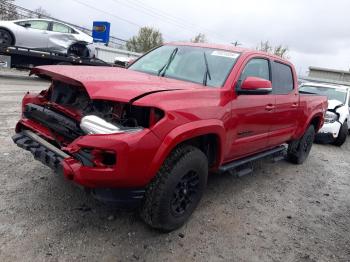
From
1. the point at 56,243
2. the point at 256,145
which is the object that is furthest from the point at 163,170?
the point at 256,145

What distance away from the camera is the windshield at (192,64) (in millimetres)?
4059

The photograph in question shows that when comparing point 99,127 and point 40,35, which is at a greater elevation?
point 40,35

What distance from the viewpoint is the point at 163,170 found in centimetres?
319

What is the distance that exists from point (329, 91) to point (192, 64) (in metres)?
7.53

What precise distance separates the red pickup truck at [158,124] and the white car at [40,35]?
9444 mm

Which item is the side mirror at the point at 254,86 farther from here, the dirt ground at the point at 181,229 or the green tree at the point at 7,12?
the green tree at the point at 7,12

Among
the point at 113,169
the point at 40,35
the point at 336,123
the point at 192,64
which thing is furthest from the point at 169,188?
the point at 40,35

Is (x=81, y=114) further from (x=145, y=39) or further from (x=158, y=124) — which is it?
(x=145, y=39)

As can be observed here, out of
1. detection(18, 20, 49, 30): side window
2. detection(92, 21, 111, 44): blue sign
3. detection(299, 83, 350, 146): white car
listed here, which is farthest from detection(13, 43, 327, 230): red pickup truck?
detection(92, 21, 111, 44): blue sign

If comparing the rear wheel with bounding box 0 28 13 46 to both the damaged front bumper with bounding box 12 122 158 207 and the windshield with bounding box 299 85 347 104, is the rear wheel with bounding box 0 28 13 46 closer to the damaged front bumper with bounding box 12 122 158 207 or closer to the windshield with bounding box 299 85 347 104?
the windshield with bounding box 299 85 347 104

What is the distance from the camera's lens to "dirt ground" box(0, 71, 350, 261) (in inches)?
121

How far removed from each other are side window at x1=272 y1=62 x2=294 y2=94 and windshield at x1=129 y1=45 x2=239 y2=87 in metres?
1.03

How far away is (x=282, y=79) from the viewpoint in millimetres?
5355

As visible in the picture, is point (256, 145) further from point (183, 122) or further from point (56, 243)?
point (56, 243)
